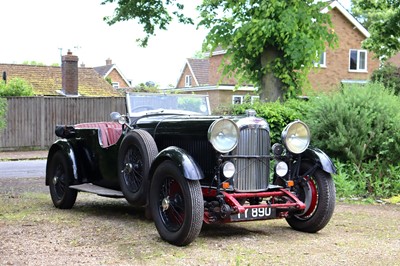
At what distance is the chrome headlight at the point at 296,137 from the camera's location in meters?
A: 7.01

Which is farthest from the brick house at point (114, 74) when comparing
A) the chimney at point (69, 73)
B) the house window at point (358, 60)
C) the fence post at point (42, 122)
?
the fence post at point (42, 122)

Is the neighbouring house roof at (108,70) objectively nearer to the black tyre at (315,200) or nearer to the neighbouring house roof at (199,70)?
the neighbouring house roof at (199,70)

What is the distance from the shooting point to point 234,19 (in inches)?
632

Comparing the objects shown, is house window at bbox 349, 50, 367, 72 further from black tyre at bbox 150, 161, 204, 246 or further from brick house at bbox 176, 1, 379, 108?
black tyre at bbox 150, 161, 204, 246

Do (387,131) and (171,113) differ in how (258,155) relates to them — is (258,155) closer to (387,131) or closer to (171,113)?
(171,113)

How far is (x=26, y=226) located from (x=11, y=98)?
17.0m

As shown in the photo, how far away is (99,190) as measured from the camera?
8219 millimetres

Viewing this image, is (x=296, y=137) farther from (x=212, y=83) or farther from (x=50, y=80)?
(x=212, y=83)

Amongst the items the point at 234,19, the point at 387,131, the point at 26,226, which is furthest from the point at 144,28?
the point at 26,226

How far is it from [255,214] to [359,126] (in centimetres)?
514

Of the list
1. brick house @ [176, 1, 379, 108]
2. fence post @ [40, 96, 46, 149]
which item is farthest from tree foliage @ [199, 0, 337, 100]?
brick house @ [176, 1, 379, 108]

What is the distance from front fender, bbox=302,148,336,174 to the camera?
7035 mm

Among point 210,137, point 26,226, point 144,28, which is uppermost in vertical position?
point 144,28

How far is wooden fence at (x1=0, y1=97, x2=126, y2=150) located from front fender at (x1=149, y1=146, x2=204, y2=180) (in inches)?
682
